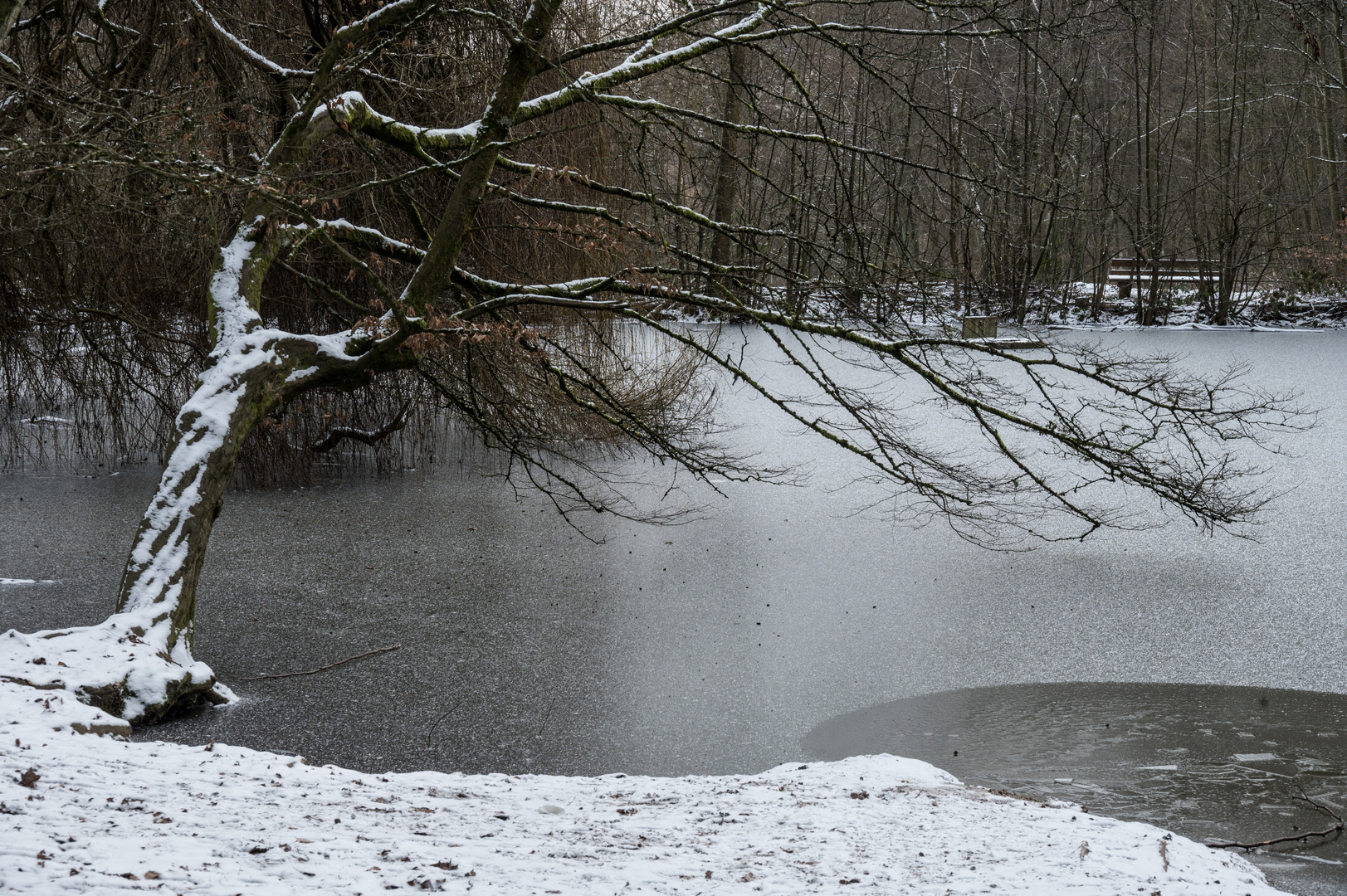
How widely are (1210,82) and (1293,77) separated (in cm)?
144

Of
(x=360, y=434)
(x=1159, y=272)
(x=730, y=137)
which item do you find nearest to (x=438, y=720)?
(x=360, y=434)

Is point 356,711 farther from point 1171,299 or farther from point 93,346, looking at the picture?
point 1171,299

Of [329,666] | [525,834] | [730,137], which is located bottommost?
[329,666]

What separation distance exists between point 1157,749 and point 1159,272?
19.6m

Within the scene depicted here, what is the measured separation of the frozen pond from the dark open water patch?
0.17 meters

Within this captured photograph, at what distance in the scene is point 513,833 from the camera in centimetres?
285

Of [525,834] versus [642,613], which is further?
[642,613]

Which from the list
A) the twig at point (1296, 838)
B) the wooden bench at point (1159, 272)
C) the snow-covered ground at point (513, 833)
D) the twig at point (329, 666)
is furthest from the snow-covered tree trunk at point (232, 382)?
the wooden bench at point (1159, 272)

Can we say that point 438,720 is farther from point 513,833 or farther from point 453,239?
point 453,239

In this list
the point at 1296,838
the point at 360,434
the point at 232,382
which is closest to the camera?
the point at 1296,838

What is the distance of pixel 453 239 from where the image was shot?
518 centimetres

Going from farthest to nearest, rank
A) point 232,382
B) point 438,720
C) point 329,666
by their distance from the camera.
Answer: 1. point 329,666
2. point 232,382
3. point 438,720

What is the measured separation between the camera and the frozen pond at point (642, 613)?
4.54 m

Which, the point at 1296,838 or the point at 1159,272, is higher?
the point at 1159,272
